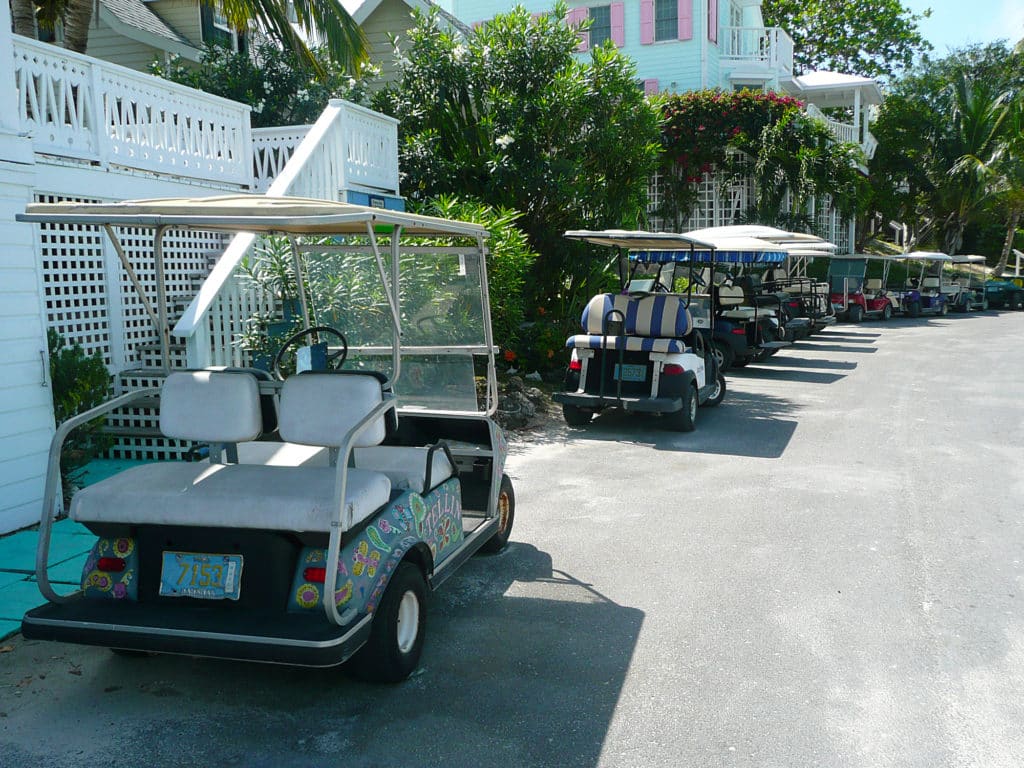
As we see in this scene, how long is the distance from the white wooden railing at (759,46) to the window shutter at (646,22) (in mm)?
2653

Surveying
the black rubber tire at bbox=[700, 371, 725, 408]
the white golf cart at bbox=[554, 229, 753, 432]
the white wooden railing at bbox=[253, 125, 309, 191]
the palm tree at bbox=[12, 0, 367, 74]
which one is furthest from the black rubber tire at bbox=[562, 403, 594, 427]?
the palm tree at bbox=[12, 0, 367, 74]

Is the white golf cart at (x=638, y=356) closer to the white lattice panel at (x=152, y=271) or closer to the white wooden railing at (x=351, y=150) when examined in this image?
the white wooden railing at (x=351, y=150)

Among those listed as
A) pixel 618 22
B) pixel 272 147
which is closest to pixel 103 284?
pixel 272 147

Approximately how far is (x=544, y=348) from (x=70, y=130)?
6.61 meters

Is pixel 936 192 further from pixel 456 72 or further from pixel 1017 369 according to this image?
pixel 456 72

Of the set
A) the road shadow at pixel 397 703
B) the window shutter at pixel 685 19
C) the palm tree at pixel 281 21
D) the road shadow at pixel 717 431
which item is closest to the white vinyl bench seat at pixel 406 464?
the road shadow at pixel 397 703

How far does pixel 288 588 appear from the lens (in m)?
3.98

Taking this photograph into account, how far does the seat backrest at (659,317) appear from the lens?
10586 mm

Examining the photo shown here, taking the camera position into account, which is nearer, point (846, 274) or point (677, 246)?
point (677, 246)

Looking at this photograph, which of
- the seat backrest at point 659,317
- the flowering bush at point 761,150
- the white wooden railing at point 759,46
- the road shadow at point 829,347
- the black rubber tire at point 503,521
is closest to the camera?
the black rubber tire at point 503,521

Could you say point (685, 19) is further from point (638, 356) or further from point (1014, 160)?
point (638, 356)

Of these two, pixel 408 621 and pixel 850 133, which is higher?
pixel 850 133

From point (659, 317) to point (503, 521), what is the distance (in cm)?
517

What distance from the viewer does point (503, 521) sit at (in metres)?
6.01
